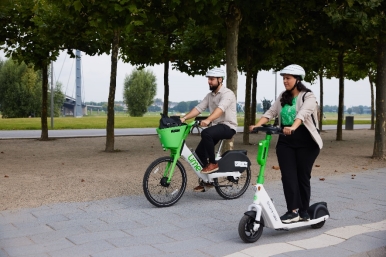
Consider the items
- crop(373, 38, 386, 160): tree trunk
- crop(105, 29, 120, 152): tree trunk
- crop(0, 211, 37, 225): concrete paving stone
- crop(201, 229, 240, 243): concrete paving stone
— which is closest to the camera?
crop(201, 229, 240, 243): concrete paving stone

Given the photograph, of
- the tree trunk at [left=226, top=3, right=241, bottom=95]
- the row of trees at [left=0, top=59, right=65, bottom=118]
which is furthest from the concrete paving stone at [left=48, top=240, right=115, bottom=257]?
the row of trees at [left=0, top=59, right=65, bottom=118]

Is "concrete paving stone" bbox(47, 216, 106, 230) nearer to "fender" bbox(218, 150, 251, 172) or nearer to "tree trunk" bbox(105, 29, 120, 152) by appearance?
"fender" bbox(218, 150, 251, 172)

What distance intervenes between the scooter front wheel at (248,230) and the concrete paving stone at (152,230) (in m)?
0.89

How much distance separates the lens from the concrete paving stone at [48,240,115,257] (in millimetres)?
4887

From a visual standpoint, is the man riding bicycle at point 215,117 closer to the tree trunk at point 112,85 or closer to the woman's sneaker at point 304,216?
the woman's sneaker at point 304,216

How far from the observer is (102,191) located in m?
8.36

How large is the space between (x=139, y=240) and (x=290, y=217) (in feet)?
5.46

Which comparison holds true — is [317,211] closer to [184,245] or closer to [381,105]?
[184,245]

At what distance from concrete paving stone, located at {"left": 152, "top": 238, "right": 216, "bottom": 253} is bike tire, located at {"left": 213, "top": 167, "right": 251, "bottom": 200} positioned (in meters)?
2.30

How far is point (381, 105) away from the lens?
13703mm

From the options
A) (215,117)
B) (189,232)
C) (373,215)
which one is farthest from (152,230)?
(373,215)

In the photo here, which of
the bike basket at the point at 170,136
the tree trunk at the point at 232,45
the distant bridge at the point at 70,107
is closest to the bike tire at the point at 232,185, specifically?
the bike basket at the point at 170,136

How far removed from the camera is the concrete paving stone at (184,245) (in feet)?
16.7

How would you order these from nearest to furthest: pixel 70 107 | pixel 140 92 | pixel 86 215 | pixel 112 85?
1. pixel 86 215
2. pixel 112 85
3. pixel 140 92
4. pixel 70 107
